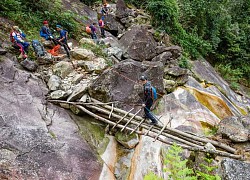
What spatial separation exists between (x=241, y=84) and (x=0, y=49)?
18.1 m

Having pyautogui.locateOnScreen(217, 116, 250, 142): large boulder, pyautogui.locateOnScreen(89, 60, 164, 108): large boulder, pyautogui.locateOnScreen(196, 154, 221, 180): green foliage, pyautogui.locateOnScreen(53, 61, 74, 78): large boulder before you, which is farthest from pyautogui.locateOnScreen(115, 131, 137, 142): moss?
pyautogui.locateOnScreen(53, 61, 74, 78): large boulder

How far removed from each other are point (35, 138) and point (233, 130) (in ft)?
21.2

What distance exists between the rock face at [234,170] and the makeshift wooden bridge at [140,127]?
97 centimetres

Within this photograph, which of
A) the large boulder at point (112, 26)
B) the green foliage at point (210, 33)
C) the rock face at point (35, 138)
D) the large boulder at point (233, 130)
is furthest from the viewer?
the green foliage at point (210, 33)

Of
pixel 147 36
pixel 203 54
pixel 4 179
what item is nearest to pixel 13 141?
pixel 4 179

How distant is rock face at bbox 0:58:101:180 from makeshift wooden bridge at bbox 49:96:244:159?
869 millimetres

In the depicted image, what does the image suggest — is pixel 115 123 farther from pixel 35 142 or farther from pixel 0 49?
pixel 0 49

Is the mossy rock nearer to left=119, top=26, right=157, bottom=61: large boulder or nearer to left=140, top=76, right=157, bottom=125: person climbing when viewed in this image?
left=140, top=76, right=157, bottom=125: person climbing

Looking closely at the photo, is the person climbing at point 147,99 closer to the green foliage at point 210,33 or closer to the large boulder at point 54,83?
the large boulder at point 54,83

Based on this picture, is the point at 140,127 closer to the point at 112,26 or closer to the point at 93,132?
the point at 93,132

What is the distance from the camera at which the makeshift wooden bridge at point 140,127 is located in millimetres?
6598

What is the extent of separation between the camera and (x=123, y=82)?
852cm

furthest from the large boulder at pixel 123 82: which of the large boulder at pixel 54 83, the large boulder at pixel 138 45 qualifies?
the large boulder at pixel 138 45

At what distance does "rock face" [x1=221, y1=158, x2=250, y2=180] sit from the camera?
16.2 ft
